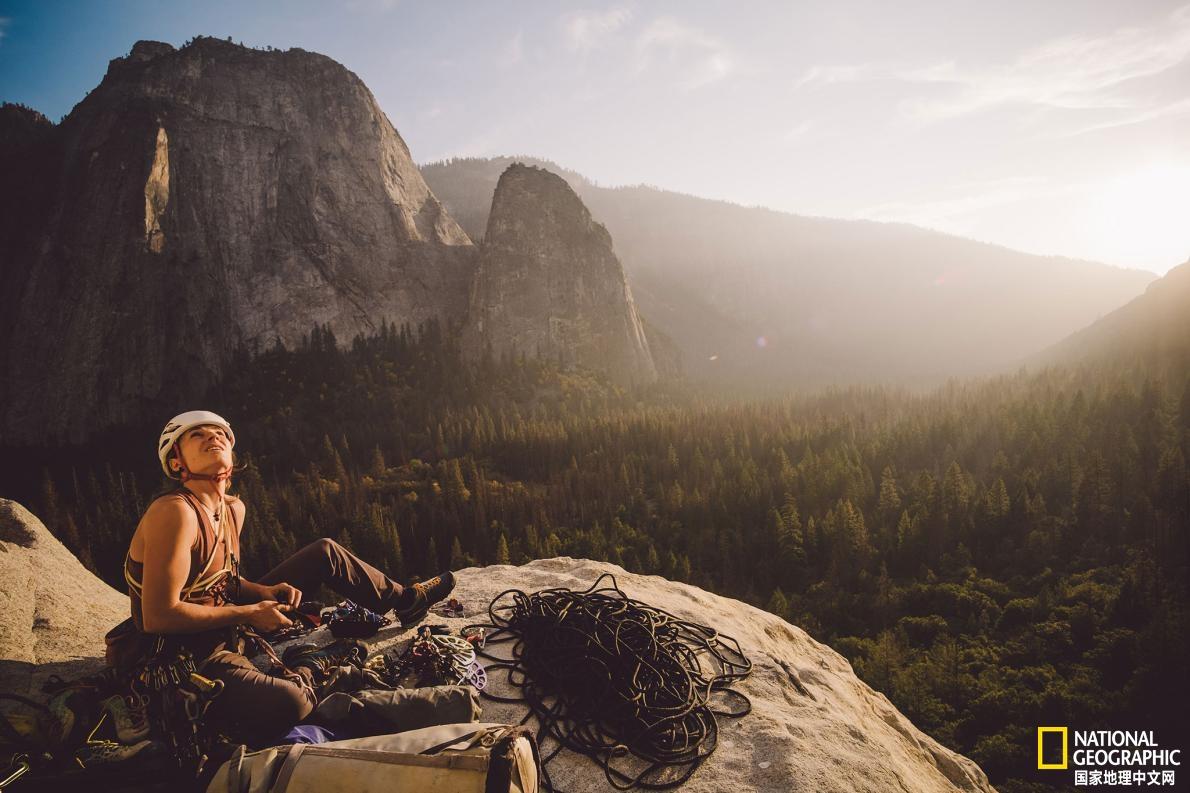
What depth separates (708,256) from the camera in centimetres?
15625

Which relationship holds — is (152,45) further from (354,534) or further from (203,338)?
(354,534)

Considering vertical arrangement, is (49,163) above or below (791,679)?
above

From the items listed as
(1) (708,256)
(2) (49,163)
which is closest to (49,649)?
(2) (49,163)

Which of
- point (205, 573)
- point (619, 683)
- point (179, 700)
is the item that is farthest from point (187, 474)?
point (619, 683)

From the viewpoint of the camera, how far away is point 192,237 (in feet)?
212

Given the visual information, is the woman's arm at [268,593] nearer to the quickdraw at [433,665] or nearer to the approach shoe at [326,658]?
the approach shoe at [326,658]

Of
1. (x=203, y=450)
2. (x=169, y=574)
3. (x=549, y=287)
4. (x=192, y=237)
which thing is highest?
(x=192, y=237)

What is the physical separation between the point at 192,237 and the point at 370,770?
7905 centimetres

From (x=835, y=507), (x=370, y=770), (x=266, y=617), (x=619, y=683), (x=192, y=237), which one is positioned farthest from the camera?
(x=192, y=237)

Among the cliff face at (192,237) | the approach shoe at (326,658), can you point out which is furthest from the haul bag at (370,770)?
the cliff face at (192,237)

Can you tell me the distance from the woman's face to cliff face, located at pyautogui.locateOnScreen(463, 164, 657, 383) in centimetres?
6511

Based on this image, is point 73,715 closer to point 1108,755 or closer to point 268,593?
point 268,593

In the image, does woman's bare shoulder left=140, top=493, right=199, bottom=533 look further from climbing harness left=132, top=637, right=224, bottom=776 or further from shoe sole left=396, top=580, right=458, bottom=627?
shoe sole left=396, top=580, right=458, bottom=627

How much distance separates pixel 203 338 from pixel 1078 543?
266ft
